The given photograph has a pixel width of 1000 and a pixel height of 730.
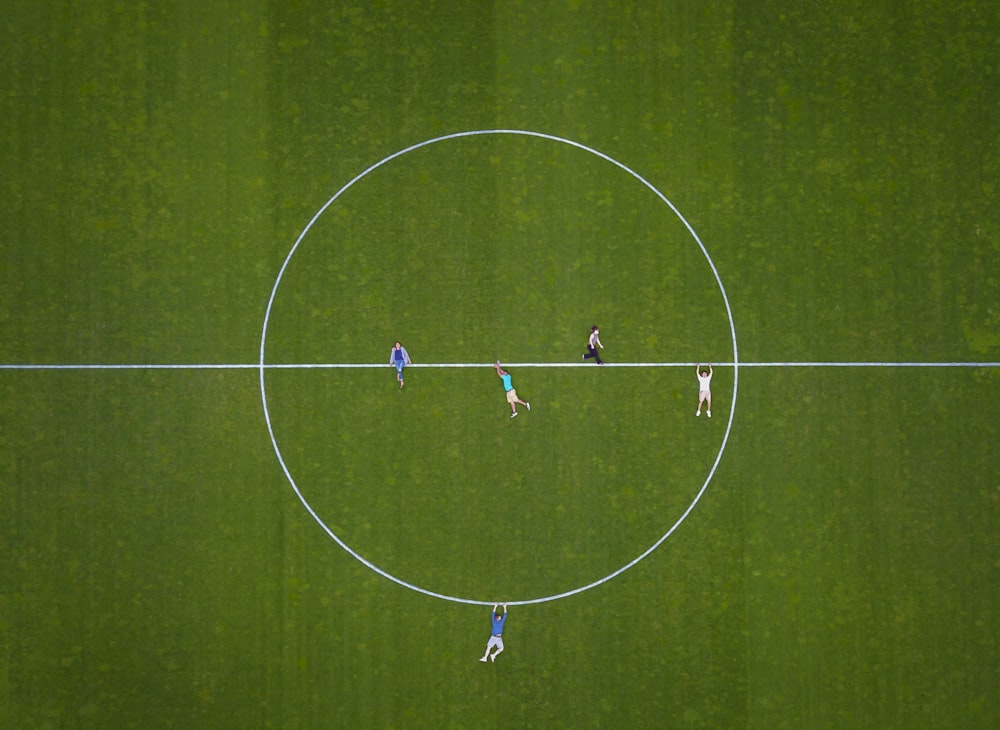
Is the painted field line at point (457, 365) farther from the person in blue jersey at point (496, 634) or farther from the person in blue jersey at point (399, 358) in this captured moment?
the person in blue jersey at point (496, 634)

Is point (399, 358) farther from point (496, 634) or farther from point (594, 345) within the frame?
point (496, 634)

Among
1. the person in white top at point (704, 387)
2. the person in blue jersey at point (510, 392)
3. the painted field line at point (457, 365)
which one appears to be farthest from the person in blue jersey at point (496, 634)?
the person in white top at point (704, 387)

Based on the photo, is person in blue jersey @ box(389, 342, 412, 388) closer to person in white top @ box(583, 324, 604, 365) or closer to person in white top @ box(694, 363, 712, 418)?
person in white top @ box(583, 324, 604, 365)

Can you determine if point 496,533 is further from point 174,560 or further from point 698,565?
point 174,560

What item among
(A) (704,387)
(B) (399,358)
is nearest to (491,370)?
(B) (399,358)

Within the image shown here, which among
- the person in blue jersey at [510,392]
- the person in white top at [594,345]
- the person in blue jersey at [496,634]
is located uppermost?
the person in white top at [594,345]

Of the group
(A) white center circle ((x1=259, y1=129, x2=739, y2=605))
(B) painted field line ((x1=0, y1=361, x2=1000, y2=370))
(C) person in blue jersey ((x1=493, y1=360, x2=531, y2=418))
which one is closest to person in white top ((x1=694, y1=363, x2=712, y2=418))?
(B) painted field line ((x1=0, y1=361, x2=1000, y2=370))
